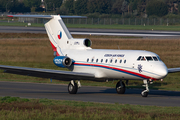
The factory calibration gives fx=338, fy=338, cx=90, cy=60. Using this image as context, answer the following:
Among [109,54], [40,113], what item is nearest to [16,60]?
[109,54]

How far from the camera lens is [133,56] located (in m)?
23.5

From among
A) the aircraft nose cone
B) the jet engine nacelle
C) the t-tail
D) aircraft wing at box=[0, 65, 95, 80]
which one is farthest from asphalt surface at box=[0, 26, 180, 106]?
the t-tail

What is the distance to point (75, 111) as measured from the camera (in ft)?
53.3

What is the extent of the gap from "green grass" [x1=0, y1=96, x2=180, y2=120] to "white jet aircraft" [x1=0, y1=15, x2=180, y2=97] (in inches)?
213

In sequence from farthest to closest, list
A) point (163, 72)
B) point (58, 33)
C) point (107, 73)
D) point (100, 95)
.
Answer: point (58, 33)
point (100, 95)
point (107, 73)
point (163, 72)

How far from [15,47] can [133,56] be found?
36708mm

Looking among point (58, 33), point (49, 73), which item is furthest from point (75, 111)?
point (58, 33)

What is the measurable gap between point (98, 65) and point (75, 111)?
9224 mm

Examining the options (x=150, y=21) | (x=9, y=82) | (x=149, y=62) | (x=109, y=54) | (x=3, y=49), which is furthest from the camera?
(x=150, y=21)

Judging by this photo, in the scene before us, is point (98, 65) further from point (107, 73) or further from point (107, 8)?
point (107, 8)

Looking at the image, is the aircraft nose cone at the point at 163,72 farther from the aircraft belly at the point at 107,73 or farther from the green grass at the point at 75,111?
the green grass at the point at 75,111

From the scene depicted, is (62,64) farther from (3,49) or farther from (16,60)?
(3,49)

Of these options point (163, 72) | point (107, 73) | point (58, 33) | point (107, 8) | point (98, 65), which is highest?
point (58, 33)

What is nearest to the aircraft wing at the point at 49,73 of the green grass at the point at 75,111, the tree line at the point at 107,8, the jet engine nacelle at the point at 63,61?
the jet engine nacelle at the point at 63,61
